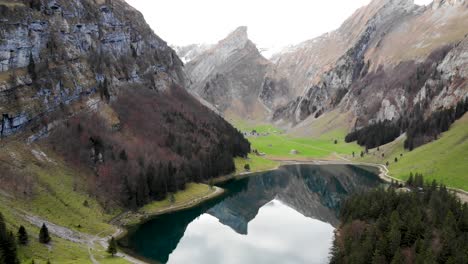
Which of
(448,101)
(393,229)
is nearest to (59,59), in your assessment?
(393,229)

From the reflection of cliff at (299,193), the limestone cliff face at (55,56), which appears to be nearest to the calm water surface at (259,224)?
the reflection of cliff at (299,193)

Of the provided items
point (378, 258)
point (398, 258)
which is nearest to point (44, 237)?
point (378, 258)

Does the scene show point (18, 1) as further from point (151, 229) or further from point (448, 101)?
point (448, 101)

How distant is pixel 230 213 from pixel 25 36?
77.6 meters

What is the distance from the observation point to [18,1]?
12838cm

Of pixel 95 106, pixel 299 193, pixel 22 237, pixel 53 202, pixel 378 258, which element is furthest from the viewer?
pixel 299 193

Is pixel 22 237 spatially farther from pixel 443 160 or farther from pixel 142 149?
pixel 443 160

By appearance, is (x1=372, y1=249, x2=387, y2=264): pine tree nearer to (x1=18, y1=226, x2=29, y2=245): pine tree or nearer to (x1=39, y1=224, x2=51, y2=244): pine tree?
(x1=39, y1=224, x2=51, y2=244): pine tree

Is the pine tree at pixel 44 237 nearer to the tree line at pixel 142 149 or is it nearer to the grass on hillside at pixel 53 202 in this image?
the grass on hillside at pixel 53 202

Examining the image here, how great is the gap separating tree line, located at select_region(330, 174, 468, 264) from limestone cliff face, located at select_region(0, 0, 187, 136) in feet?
275

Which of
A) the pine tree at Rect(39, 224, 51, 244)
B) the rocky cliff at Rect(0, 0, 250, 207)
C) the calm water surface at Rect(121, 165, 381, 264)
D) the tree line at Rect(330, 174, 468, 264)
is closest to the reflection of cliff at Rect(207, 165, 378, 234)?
the calm water surface at Rect(121, 165, 381, 264)

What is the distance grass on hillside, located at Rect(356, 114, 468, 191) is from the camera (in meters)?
131

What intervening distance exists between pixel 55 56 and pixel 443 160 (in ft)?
416

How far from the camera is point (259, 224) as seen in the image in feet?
396
